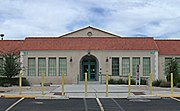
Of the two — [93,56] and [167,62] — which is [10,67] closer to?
[93,56]

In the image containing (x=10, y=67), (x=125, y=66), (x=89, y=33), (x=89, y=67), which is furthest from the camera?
(x=89, y=33)

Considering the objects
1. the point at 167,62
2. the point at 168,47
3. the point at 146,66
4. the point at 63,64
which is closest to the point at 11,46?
the point at 63,64

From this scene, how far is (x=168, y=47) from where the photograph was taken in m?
43.4

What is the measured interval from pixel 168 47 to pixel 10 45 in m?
19.2

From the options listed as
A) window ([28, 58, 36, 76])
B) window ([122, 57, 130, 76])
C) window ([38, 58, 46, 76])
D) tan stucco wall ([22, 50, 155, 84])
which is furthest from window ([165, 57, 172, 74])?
window ([28, 58, 36, 76])

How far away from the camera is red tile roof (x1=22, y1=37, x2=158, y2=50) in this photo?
41.5m

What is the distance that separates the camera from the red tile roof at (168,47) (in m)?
42.2

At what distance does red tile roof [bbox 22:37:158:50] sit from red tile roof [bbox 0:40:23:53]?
107cm

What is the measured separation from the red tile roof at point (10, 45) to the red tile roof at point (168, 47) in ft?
55.3

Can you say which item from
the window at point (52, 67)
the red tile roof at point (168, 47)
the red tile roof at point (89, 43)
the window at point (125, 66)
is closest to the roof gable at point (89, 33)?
the red tile roof at point (89, 43)

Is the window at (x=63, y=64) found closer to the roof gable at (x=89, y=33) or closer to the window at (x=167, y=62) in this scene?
the roof gable at (x=89, y=33)

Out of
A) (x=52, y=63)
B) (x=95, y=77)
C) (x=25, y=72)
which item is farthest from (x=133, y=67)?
(x=25, y=72)

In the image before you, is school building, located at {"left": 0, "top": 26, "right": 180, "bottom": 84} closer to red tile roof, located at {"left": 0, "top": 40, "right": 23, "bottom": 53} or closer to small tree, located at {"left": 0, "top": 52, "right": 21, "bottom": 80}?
red tile roof, located at {"left": 0, "top": 40, "right": 23, "bottom": 53}

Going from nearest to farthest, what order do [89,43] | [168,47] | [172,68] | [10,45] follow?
[172,68] < [89,43] < [168,47] < [10,45]
